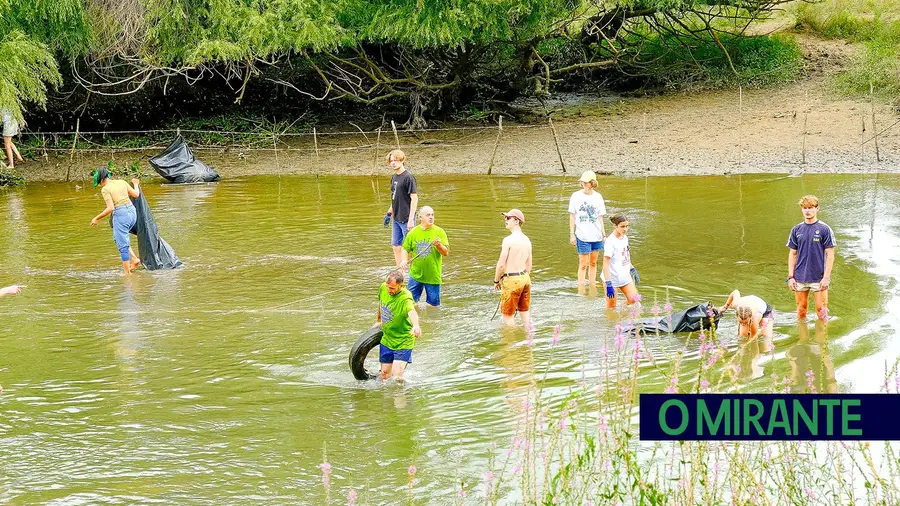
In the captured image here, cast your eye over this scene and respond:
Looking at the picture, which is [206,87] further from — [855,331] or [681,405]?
[681,405]

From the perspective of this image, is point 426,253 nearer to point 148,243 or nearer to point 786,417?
point 148,243

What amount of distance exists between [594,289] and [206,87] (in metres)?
20.5

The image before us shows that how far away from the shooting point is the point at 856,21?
108 feet

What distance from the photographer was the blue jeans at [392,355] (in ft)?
31.6

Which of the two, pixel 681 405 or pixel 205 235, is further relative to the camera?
pixel 205 235

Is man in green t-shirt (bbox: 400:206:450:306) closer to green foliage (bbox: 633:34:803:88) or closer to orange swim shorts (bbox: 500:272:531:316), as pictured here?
orange swim shorts (bbox: 500:272:531:316)

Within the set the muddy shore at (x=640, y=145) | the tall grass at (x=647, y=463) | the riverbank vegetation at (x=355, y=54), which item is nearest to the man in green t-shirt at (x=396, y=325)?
the tall grass at (x=647, y=463)

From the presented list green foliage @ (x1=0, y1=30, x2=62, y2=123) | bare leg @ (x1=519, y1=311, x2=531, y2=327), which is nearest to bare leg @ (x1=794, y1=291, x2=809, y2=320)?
bare leg @ (x1=519, y1=311, x2=531, y2=327)

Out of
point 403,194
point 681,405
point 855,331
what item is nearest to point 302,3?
point 403,194

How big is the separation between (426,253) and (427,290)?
627mm

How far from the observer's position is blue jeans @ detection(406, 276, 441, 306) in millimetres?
12281

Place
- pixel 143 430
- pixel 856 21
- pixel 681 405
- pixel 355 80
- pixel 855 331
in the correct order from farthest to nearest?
pixel 856 21 < pixel 355 80 < pixel 855 331 < pixel 143 430 < pixel 681 405

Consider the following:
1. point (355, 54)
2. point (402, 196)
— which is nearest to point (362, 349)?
point (402, 196)

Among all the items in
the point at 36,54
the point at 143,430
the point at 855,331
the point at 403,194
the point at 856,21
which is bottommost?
the point at 143,430
